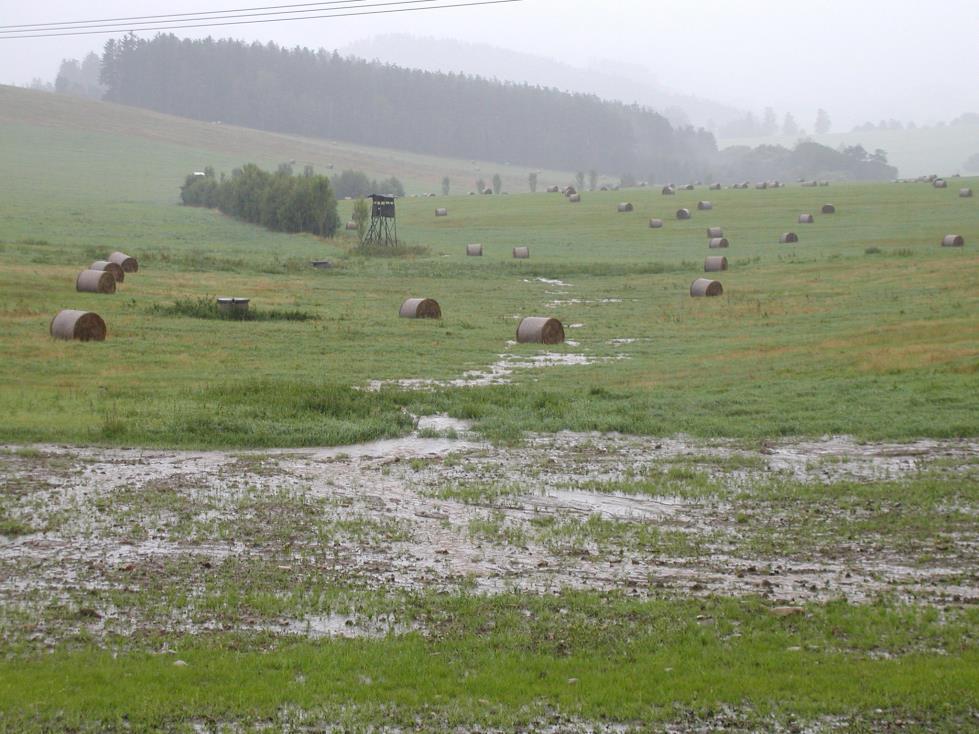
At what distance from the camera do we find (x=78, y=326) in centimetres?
2725

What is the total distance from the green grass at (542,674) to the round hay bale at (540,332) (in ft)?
66.1

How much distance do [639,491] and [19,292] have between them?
25371 millimetres

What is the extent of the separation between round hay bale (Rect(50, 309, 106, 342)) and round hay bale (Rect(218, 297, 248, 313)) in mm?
5500

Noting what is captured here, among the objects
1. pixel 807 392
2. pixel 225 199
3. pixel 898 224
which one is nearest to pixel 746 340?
pixel 807 392

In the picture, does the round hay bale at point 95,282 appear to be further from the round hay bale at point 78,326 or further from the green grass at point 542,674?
the green grass at point 542,674

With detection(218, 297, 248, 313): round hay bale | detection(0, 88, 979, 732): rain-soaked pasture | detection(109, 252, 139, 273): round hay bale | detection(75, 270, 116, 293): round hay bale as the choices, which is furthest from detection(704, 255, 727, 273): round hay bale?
detection(75, 270, 116, 293): round hay bale

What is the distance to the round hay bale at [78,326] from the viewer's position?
2725cm

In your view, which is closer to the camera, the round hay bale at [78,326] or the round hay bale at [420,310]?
the round hay bale at [78,326]

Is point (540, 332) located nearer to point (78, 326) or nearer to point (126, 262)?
point (78, 326)

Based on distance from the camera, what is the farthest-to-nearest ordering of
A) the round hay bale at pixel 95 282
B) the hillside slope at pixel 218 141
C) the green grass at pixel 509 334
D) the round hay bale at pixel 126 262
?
1. the hillside slope at pixel 218 141
2. the round hay bale at pixel 126 262
3. the round hay bale at pixel 95 282
4. the green grass at pixel 509 334

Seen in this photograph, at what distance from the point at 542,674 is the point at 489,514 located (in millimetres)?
5340

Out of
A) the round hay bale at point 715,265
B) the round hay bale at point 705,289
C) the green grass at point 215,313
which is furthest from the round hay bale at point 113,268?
the round hay bale at point 715,265

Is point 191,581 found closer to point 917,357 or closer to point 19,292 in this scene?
point 917,357

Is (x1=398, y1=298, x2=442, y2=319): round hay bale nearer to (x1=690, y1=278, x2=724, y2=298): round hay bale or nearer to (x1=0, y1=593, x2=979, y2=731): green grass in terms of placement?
(x1=690, y1=278, x2=724, y2=298): round hay bale
